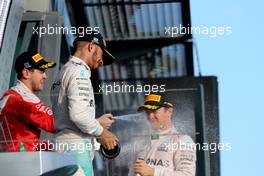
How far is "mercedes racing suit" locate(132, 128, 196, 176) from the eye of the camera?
7.31 m

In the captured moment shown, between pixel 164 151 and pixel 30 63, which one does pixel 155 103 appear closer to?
pixel 164 151

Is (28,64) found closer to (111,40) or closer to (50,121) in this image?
(50,121)

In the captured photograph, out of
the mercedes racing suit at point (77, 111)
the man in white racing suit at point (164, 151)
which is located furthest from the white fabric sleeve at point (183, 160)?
the mercedes racing suit at point (77, 111)

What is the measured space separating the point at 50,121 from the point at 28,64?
1.66 feet

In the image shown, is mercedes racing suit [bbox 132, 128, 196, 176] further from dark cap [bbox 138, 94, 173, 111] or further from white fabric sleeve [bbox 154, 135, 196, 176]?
dark cap [bbox 138, 94, 173, 111]

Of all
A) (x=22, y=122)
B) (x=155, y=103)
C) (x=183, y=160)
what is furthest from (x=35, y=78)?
(x=183, y=160)

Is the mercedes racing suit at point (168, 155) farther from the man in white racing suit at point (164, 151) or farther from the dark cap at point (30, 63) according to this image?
the dark cap at point (30, 63)

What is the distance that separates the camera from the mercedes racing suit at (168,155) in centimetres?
731

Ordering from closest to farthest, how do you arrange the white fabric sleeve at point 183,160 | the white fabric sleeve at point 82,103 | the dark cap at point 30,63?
the white fabric sleeve at point 82,103
the dark cap at point 30,63
the white fabric sleeve at point 183,160

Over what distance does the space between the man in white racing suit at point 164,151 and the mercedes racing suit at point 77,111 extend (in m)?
0.60

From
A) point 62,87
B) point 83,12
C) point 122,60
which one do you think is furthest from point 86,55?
point 122,60

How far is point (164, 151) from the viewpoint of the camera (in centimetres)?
733

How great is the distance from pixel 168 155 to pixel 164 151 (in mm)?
45

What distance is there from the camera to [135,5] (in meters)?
14.6
